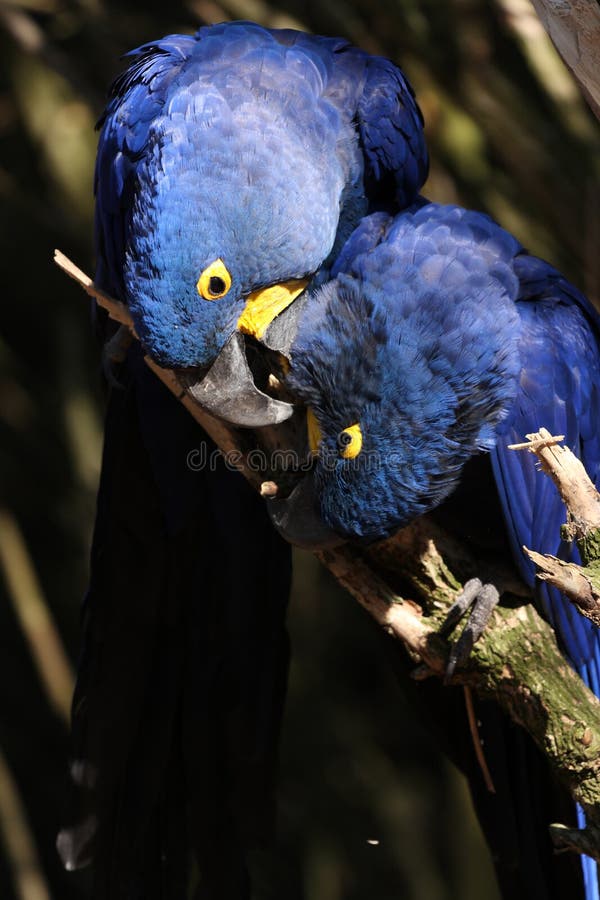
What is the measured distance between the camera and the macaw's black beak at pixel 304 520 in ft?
5.63

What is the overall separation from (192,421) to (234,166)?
1.91 ft

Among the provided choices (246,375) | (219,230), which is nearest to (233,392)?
(246,375)

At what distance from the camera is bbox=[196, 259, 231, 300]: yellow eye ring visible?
65.8 inches

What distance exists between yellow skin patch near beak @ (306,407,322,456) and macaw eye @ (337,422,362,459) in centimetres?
8

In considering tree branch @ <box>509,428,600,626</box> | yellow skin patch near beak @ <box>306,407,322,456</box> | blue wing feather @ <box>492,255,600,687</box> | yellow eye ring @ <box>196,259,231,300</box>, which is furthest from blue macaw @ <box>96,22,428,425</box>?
tree branch @ <box>509,428,600,626</box>

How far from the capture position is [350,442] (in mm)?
1652

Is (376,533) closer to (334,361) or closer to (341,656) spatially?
(334,361)

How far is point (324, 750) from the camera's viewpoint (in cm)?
312

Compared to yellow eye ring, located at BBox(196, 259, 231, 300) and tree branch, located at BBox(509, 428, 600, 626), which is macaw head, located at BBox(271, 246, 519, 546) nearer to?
yellow eye ring, located at BBox(196, 259, 231, 300)

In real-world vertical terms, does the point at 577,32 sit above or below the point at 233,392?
above

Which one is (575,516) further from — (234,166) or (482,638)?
(234,166)

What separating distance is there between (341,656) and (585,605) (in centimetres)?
187

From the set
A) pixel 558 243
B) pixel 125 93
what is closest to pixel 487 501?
pixel 125 93

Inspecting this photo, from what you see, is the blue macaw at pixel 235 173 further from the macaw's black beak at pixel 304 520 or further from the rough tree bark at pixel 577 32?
the rough tree bark at pixel 577 32
